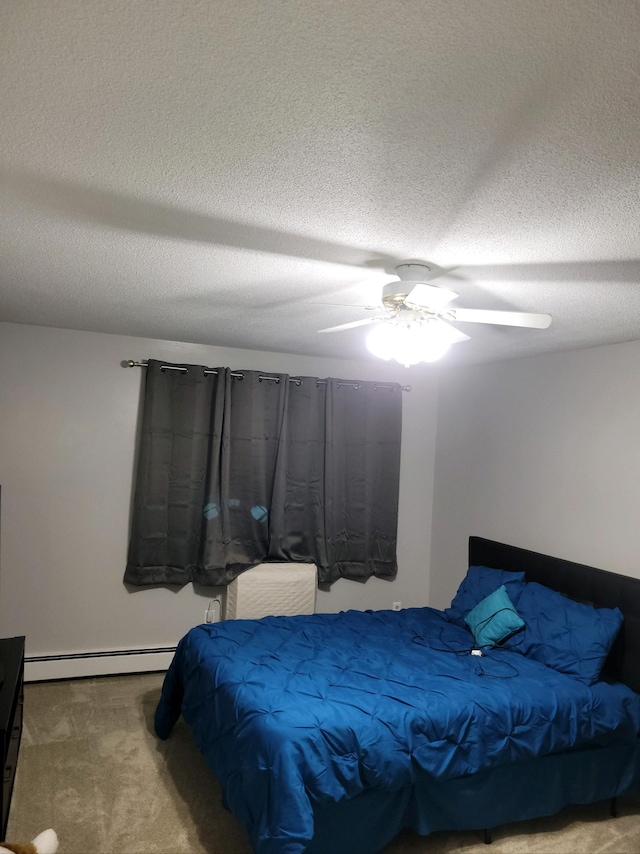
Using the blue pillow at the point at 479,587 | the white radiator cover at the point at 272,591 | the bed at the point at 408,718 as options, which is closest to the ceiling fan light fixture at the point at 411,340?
the bed at the point at 408,718

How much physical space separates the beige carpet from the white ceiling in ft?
7.90

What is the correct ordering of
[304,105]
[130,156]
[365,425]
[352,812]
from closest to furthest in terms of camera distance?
[304,105], [130,156], [352,812], [365,425]

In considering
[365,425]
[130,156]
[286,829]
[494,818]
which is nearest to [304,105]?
[130,156]

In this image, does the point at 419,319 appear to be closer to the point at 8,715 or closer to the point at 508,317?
the point at 508,317

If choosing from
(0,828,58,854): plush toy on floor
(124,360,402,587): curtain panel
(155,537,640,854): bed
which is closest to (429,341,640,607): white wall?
(155,537,640,854): bed

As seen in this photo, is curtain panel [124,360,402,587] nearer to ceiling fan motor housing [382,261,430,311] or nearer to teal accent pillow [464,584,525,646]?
teal accent pillow [464,584,525,646]

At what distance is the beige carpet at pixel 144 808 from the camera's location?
8.87ft

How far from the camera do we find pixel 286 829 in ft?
7.41

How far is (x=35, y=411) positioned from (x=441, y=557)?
3334 mm

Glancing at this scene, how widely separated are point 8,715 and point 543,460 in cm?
338

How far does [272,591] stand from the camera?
470 cm

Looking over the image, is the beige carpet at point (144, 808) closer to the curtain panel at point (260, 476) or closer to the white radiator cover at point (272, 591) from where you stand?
the white radiator cover at point (272, 591)

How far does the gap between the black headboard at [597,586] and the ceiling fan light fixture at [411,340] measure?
183cm

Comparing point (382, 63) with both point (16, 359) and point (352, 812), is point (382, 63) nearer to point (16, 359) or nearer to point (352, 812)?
point (352, 812)
